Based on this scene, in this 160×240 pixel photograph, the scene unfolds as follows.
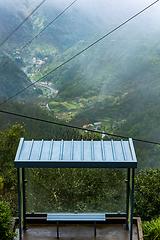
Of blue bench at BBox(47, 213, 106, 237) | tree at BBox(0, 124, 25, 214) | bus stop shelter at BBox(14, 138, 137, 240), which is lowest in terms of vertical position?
blue bench at BBox(47, 213, 106, 237)

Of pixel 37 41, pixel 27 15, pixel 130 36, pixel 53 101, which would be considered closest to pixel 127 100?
pixel 53 101

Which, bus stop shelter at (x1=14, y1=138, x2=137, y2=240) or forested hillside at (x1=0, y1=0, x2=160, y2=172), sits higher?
forested hillside at (x1=0, y1=0, x2=160, y2=172)

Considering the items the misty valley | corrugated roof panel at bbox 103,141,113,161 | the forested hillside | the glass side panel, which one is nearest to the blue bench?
the glass side panel

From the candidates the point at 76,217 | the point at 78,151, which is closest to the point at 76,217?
the point at 76,217

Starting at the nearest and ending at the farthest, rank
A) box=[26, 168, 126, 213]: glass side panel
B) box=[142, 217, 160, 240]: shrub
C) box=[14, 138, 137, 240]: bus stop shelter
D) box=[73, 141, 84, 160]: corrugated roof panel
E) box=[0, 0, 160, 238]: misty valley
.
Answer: box=[14, 138, 137, 240]: bus stop shelter
box=[73, 141, 84, 160]: corrugated roof panel
box=[142, 217, 160, 240]: shrub
box=[26, 168, 126, 213]: glass side panel
box=[0, 0, 160, 238]: misty valley

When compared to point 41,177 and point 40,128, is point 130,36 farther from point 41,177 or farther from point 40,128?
point 41,177

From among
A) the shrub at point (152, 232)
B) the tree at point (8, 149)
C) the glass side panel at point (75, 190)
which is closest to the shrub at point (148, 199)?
the glass side panel at point (75, 190)

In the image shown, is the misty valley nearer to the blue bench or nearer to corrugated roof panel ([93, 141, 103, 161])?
the blue bench
